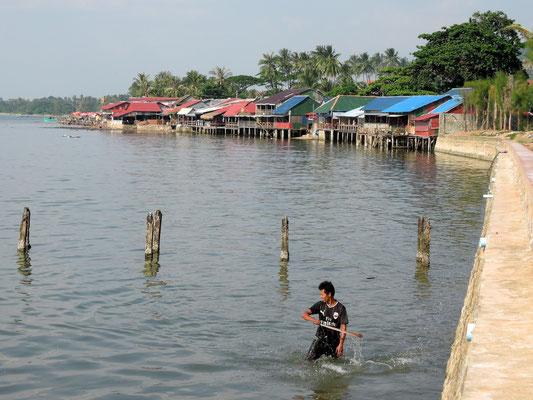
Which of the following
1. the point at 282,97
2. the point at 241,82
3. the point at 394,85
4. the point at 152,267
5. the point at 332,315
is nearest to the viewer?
the point at 332,315

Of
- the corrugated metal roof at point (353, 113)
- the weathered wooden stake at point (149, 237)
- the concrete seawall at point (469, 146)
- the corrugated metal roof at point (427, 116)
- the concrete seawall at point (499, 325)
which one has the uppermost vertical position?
the corrugated metal roof at point (353, 113)

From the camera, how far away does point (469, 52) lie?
85.4 metres

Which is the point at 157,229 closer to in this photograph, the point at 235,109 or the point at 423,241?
the point at 423,241

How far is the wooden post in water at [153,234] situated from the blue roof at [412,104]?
2421 inches

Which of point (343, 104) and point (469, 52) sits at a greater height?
point (469, 52)

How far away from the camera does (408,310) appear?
18.1 m

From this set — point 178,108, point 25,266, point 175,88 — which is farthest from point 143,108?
point 25,266

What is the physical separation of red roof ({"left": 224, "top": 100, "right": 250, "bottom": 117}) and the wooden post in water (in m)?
103

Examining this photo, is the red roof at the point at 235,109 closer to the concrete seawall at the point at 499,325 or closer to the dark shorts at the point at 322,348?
the concrete seawall at the point at 499,325

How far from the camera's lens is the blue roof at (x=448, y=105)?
250ft

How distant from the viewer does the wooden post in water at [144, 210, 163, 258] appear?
22.9 m

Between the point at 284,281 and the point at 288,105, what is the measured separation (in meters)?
92.4

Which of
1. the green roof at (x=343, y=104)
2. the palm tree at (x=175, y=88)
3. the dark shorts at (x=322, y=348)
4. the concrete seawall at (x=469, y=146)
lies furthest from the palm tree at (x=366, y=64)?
the dark shorts at (x=322, y=348)

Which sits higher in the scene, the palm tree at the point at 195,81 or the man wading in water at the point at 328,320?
the palm tree at the point at 195,81
